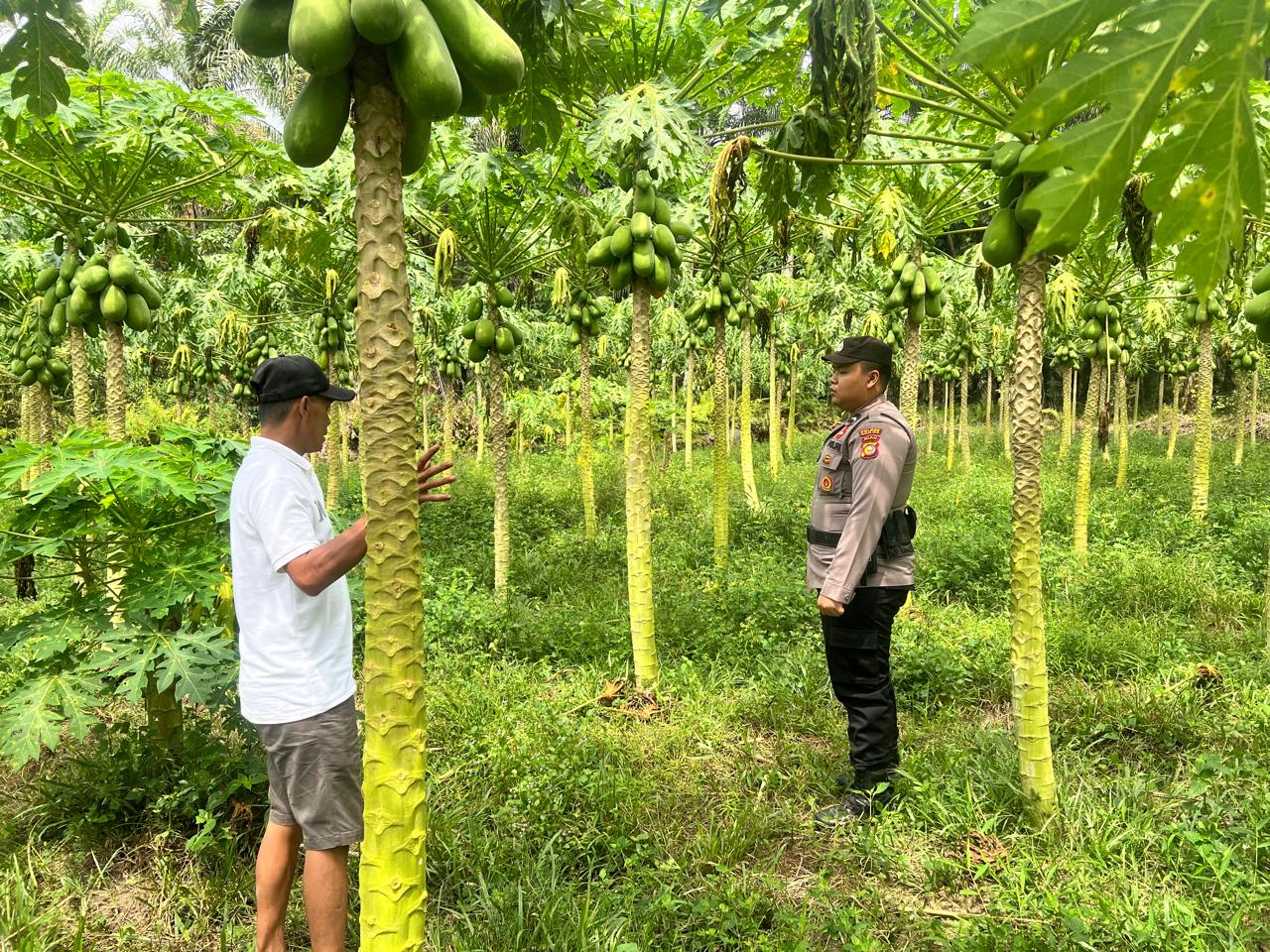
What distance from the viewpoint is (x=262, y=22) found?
62.2 inches

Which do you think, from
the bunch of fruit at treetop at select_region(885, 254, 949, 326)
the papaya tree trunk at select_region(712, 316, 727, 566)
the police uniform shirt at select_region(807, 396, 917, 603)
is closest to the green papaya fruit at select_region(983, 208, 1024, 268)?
the police uniform shirt at select_region(807, 396, 917, 603)

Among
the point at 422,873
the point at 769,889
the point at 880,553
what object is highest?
the point at 880,553

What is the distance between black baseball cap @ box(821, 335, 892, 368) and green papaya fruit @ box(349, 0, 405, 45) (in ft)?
8.69

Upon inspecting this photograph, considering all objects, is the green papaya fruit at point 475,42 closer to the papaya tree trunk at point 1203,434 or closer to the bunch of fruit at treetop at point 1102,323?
the bunch of fruit at treetop at point 1102,323

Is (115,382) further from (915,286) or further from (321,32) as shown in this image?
(915,286)

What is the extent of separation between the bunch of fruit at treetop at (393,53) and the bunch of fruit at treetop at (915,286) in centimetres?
575

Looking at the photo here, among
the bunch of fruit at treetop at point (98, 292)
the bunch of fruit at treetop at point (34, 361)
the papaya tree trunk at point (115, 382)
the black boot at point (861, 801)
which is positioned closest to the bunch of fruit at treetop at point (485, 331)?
the bunch of fruit at treetop at point (98, 292)

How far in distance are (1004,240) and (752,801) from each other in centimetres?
289

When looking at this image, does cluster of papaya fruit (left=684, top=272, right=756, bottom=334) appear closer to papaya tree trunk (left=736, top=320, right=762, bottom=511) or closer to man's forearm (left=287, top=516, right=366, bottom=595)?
papaya tree trunk (left=736, top=320, right=762, bottom=511)

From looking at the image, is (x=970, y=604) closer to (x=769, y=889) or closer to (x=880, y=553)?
(x=880, y=553)

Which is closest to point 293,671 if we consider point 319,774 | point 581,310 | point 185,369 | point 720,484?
point 319,774

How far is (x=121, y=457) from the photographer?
318 centimetres

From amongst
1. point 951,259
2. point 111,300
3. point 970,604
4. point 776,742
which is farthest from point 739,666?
point 951,259

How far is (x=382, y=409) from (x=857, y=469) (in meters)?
2.51
